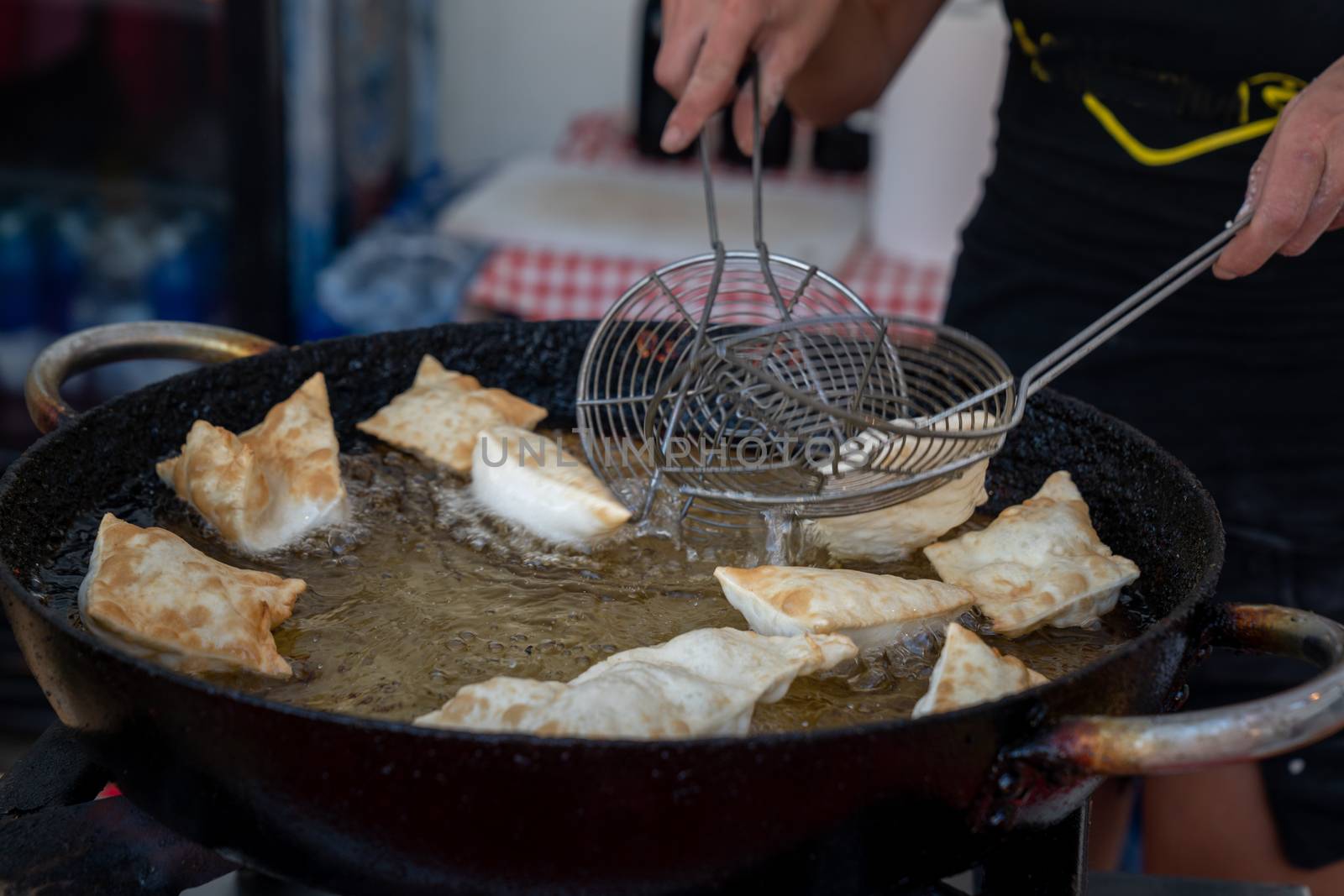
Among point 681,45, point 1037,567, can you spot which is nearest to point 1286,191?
point 1037,567

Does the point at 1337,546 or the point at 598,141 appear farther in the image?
the point at 598,141

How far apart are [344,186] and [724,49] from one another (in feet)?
6.03

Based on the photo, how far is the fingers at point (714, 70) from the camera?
1246mm

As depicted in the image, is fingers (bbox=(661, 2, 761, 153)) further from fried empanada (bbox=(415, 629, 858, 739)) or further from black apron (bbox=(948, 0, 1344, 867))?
fried empanada (bbox=(415, 629, 858, 739))

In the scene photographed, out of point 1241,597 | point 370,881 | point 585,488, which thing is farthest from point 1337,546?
point 370,881

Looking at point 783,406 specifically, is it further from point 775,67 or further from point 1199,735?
point 1199,735

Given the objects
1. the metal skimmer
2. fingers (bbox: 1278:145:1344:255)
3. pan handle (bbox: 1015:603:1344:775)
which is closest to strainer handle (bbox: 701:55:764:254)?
the metal skimmer

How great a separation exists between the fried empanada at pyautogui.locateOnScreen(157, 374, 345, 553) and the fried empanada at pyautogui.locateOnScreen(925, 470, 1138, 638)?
1.89 ft

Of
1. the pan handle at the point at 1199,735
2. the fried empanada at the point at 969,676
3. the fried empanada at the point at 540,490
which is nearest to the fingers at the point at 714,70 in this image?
the fried empanada at the point at 540,490

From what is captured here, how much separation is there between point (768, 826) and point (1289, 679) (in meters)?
1.04

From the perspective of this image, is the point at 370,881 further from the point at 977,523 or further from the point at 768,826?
the point at 977,523

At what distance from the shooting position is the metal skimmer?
1.08 meters

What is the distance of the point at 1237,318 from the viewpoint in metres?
1.45

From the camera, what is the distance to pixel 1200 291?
1.46 metres
